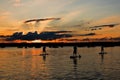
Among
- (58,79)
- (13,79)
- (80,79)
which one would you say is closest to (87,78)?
(80,79)

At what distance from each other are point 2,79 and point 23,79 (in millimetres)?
4086

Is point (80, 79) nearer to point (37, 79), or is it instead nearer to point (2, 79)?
point (37, 79)

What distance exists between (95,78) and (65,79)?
237 inches

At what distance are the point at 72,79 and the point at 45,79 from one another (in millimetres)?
5373

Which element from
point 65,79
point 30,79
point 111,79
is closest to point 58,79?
point 65,79

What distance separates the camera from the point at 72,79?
2311 inches

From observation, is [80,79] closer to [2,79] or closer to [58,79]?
[58,79]

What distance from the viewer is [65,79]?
58.2m

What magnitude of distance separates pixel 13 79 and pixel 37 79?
469 cm

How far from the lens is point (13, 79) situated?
193ft

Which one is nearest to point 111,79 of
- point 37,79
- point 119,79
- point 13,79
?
point 119,79

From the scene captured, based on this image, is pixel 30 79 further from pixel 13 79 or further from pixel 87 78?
pixel 87 78

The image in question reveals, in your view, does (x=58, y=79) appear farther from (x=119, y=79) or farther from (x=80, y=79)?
(x=119, y=79)

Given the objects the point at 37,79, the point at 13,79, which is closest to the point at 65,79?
the point at 37,79
